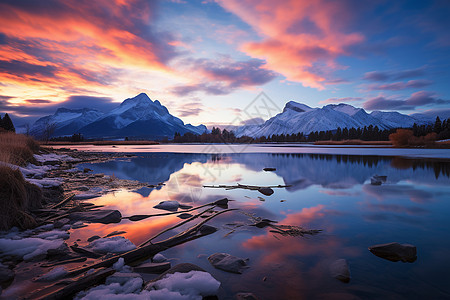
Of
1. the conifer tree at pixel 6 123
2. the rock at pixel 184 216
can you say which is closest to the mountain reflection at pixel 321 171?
the rock at pixel 184 216

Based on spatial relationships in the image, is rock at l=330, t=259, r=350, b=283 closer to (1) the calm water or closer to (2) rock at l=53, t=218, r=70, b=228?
(1) the calm water

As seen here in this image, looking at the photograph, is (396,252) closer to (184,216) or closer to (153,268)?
(153,268)

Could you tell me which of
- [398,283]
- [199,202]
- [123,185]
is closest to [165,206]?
[199,202]

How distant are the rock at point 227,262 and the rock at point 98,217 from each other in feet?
17.1

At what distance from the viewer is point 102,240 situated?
690 cm

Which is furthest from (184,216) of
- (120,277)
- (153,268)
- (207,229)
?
(120,277)

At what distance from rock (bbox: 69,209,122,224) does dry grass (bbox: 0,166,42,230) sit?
149cm

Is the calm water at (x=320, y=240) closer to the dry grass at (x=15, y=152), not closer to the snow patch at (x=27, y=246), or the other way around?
the snow patch at (x=27, y=246)

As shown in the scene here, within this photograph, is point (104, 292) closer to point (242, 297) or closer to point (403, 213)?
point (242, 297)

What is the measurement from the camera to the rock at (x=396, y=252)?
6.37 m

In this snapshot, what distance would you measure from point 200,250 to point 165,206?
188 inches

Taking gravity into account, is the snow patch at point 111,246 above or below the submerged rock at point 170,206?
above

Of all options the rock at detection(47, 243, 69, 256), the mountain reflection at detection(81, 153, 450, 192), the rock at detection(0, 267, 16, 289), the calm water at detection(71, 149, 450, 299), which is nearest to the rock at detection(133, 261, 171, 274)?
the calm water at detection(71, 149, 450, 299)

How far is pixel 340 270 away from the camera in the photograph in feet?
18.4
